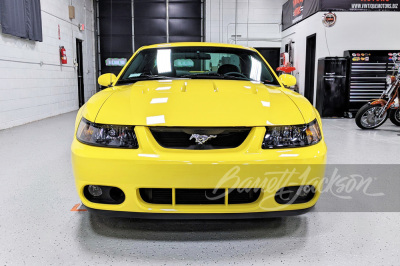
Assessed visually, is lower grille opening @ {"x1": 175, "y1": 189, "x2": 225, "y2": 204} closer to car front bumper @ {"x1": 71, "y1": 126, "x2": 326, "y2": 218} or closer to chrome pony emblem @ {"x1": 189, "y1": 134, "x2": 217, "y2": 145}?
car front bumper @ {"x1": 71, "y1": 126, "x2": 326, "y2": 218}

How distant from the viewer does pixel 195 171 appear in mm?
1523

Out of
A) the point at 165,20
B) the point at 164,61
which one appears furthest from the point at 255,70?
the point at 165,20

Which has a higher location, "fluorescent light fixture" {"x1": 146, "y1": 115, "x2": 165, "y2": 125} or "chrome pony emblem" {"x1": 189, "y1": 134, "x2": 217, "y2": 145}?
"fluorescent light fixture" {"x1": 146, "y1": 115, "x2": 165, "y2": 125}

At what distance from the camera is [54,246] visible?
175cm

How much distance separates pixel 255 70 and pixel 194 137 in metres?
1.25

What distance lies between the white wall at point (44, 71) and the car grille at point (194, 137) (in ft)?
17.8

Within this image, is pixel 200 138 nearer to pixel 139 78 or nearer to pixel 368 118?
pixel 139 78

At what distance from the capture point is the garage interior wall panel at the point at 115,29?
12328 millimetres

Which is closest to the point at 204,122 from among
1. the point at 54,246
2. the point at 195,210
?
the point at 195,210

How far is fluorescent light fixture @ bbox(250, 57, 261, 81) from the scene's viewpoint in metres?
2.58

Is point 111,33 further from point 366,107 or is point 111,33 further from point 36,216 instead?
Result: point 36,216

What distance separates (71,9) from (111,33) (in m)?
2.88

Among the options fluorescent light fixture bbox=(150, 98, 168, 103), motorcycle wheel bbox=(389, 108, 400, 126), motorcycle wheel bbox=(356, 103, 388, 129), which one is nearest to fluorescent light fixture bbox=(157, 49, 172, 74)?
→ fluorescent light fixture bbox=(150, 98, 168, 103)

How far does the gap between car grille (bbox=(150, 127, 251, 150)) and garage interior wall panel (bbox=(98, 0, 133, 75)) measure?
1154 cm
